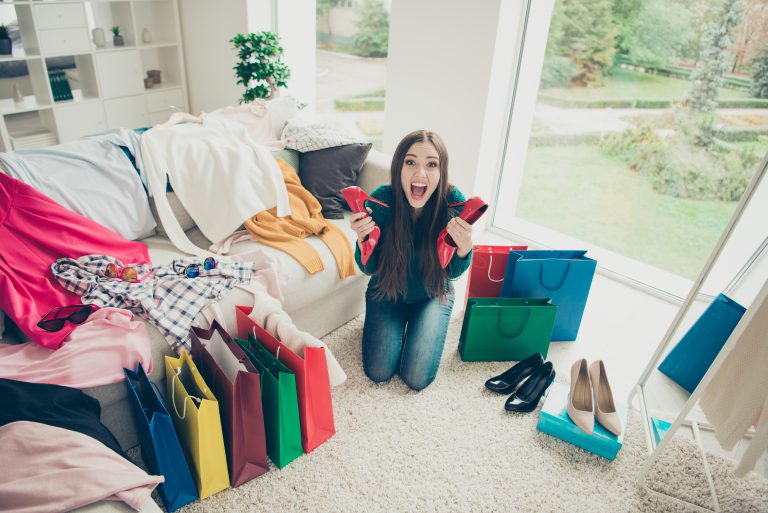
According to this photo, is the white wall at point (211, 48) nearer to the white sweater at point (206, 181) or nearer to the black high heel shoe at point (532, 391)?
the white sweater at point (206, 181)

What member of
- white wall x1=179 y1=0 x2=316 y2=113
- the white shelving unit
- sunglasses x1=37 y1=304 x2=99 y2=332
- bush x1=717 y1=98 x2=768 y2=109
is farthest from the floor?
the white shelving unit

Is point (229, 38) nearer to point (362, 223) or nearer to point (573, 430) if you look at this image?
point (362, 223)

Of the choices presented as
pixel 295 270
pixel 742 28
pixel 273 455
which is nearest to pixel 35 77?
pixel 295 270

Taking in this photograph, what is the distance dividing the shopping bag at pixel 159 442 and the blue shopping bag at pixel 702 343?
1.88 m

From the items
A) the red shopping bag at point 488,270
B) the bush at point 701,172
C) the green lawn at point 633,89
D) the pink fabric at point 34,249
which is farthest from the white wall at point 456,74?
the pink fabric at point 34,249

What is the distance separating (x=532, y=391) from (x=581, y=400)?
0.20 meters

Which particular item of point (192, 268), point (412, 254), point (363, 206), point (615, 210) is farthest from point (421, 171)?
point (615, 210)

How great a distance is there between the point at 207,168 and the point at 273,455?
122 centimetres

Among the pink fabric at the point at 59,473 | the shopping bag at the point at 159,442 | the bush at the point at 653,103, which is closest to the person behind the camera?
the pink fabric at the point at 59,473

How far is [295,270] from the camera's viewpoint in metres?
2.09

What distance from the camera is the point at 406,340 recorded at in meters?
2.12

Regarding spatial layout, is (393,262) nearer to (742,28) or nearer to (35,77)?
(742,28)

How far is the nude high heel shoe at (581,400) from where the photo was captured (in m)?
1.83

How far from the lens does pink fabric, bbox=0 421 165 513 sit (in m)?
1.13
